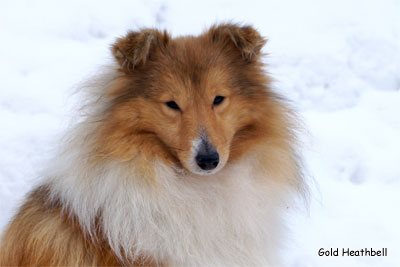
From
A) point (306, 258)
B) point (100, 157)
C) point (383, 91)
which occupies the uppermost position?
point (383, 91)

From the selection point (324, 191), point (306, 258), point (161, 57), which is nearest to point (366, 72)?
point (324, 191)

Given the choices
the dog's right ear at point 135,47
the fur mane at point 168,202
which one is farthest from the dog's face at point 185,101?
the fur mane at point 168,202

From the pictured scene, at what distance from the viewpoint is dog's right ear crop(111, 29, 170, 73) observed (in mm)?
3078

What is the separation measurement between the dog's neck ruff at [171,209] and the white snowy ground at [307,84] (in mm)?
1019

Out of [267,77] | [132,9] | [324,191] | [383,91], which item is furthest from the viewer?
[132,9]

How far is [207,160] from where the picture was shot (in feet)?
9.77

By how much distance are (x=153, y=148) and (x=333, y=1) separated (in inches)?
184

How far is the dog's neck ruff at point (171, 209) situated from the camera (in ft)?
10.1

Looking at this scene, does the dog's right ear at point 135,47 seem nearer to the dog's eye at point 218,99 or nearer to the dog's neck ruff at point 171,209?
the dog's eye at point 218,99

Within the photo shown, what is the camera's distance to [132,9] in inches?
263

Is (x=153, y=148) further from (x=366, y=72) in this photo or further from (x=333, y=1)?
(x=333, y=1)

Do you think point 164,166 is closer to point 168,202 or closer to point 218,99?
point 168,202

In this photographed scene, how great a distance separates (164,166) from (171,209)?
0.82 ft

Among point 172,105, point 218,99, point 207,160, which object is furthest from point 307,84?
point 207,160
